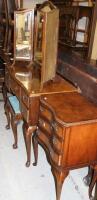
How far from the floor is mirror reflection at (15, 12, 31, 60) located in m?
0.96

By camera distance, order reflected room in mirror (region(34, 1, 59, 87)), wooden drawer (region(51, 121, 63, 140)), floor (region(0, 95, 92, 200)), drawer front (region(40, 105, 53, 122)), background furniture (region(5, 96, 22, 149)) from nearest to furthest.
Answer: wooden drawer (region(51, 121, 63, 140)), drawer front (region(40, 105, 53, 122)), reflected room in mirror (region(34, 1, 59, 87)), floor (region(0, 95, 92, 200)), background furniture (region(5, 96, 22, 149))

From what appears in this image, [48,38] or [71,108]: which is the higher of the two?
[48,38]

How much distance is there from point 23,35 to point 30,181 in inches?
52.6

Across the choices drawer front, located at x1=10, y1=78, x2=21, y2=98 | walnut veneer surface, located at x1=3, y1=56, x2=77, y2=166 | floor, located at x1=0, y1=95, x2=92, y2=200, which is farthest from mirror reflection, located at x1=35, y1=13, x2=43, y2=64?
floor, located at x1=0, y1=95, x2=92, y2=200

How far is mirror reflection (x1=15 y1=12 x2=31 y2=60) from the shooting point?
7.55ft

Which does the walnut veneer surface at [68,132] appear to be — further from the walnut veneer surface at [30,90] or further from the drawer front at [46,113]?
the walnut veneer surface at [30,90]

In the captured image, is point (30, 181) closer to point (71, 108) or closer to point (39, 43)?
point (71, 108)

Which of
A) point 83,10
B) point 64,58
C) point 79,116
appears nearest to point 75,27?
point 83,10

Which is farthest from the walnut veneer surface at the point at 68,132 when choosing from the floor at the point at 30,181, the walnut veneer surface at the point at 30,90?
the floor at the point at 30,181

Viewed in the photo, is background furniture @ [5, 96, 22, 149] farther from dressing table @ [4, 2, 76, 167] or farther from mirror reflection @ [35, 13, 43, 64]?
mirror reflection @ [35, 13, 43, 64]

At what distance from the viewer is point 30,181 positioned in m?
1.98

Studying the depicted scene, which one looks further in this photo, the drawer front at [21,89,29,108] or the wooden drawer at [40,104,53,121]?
the drawer front at [21,89,29,108]

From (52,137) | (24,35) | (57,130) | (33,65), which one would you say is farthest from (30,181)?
(24,35)

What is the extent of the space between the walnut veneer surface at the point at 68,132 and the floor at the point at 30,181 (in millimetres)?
286
